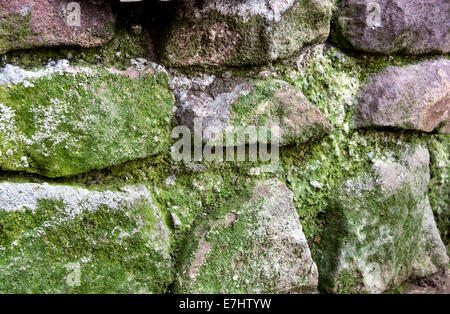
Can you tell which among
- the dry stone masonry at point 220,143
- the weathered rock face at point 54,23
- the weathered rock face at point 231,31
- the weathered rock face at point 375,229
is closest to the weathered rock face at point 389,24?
the dry stone masonry at point 220,143

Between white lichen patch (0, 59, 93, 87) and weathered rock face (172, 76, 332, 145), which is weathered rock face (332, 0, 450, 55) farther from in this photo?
white lichen patch (0, 59, 93, 87)

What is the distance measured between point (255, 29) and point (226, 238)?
44 cm

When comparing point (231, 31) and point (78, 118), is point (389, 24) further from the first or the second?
point (78, 118)

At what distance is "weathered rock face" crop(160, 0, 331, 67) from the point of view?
2.99 feet

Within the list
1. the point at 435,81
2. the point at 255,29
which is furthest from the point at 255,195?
the point at 435,81

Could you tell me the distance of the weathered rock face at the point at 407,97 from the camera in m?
1.12

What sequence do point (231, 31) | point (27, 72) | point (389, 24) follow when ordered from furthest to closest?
point (389, 24) → point (231, 31) → point (27, 72)

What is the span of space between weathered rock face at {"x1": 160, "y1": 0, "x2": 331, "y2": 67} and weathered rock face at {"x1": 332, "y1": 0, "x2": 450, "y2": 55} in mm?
144

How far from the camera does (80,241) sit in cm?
84

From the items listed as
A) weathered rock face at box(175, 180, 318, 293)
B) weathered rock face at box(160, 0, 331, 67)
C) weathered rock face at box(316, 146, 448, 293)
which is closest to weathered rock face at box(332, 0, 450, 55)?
weathered rock face at box(160, 0, 331, 67)

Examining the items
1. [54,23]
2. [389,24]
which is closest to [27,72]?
[54,23]

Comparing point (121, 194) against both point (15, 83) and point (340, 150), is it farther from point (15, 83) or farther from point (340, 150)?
point (340, 150)

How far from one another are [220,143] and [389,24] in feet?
1.71

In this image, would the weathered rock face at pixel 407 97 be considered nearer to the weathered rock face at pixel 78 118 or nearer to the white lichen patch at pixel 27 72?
the weathered rock face at pixel 78 118
